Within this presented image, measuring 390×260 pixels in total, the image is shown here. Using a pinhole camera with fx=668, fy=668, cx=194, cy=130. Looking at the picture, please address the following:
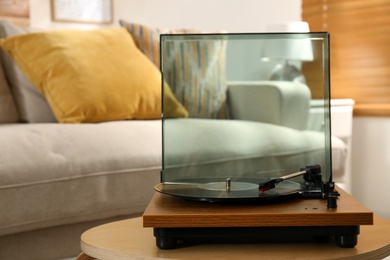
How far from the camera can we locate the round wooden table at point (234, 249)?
1.06 metres

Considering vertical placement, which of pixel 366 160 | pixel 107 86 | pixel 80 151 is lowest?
pixel 366 160

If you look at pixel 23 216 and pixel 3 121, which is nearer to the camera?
pixel 23 216

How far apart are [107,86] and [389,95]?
1.56 m

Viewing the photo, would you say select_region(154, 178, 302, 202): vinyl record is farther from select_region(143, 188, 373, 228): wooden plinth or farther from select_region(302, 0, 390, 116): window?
select_region(302, 0, 390, 116): window

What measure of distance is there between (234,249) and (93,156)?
110 cm


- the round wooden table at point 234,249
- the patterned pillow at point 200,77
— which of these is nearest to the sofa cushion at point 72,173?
the patterned pillow at point 200,77

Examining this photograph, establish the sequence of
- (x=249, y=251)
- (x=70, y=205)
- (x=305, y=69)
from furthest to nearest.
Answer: (x=70, y=205)
(x=305, y=69)
(x=249, y=251)

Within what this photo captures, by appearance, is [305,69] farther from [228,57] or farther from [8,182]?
[8,182]

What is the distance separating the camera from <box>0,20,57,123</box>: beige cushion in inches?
104

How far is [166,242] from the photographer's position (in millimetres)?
1090

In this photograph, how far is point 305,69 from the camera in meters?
1.43

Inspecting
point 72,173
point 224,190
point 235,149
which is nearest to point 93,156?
point 72,173

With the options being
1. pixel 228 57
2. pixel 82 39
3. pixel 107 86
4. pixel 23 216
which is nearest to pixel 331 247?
pixel 228 57

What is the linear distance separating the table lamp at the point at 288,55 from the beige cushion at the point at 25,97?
4.46ft
